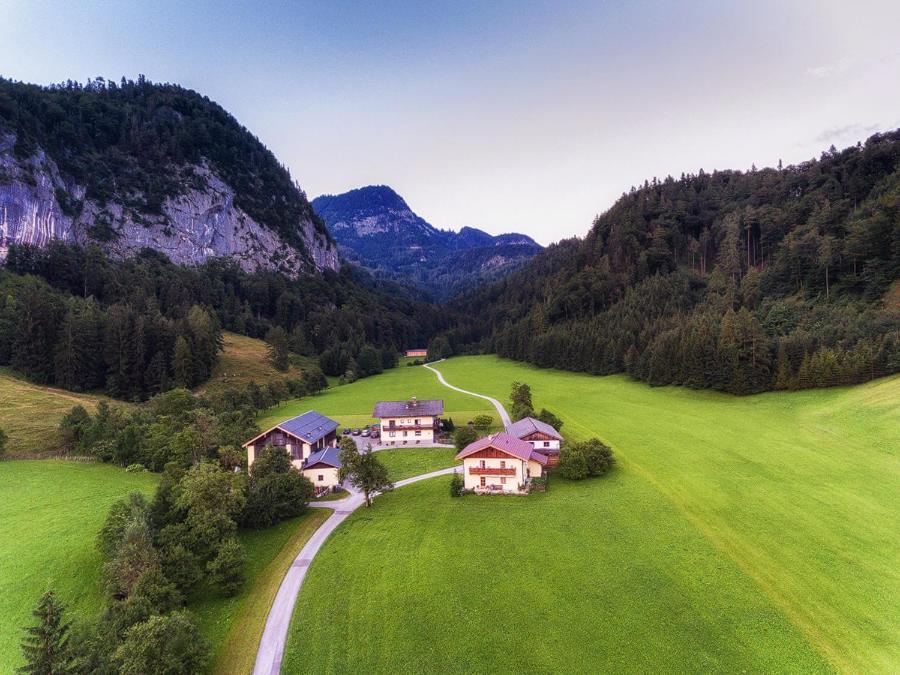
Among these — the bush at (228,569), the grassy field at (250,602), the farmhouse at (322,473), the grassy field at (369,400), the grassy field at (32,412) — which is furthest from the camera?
the grassy field at (369,400)

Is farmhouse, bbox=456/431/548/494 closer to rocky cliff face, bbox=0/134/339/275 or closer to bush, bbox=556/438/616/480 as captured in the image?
bush, bbox=556/438/616/480

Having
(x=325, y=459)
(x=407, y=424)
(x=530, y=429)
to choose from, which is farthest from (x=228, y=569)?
(x=407, y=424)

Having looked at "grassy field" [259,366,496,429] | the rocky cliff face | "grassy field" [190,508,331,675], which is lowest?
"grassy field" [190,508,331,675]

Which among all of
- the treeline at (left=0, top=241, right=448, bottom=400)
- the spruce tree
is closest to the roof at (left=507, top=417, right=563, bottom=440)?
the spruce tree

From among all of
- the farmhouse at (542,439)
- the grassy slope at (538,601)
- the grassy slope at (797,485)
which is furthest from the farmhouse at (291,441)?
the grassy slope at (797,485)

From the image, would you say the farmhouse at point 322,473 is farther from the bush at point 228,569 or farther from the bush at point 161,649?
the bush at point 161,649
